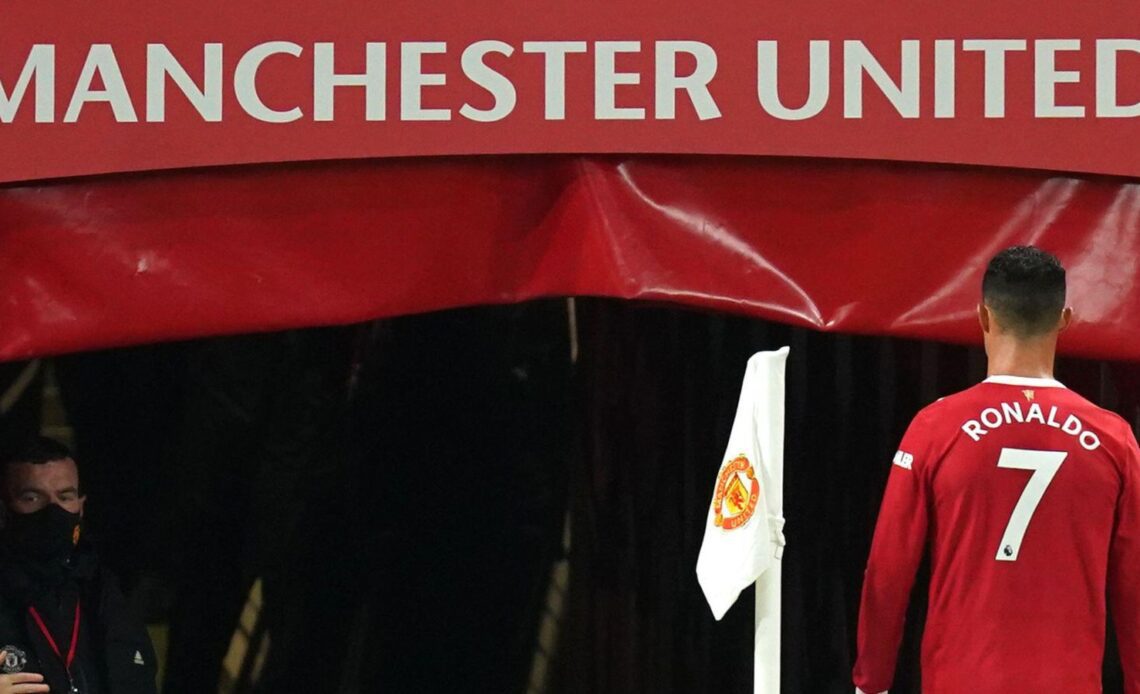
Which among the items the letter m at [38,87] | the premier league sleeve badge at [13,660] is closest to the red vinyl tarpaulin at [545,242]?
the letter m at [38,87]

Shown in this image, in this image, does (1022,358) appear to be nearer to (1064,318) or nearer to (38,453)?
(1064,318)

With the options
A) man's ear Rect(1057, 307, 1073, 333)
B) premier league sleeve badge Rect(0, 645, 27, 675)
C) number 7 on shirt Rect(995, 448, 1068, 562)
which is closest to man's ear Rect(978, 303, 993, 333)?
man's ear Rect(1057, 307, 1073, 333)

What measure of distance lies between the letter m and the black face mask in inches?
48.7

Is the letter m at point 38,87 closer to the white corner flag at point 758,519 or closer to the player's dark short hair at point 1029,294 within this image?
the white corner flag at point 758,519

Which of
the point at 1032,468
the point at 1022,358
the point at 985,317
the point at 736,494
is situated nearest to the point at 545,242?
the point at 736,494

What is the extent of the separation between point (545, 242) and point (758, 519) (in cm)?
100

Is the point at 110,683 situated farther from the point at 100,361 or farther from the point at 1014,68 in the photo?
the point at 1014,68

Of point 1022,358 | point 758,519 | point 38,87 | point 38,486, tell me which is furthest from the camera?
point 38,486

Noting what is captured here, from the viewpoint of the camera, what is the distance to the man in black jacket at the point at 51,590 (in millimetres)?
5008

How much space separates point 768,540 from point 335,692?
115 inches

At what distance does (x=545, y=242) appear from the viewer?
437 cm

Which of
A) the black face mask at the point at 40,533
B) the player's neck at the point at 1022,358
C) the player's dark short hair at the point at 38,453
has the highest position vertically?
the player's neck at the point at 1022,358

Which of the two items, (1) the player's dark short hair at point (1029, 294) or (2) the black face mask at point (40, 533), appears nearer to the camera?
(1) the player's dark short hair at point (1029, 294)

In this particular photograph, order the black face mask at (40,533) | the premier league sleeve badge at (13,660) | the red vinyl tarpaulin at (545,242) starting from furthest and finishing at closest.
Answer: the black face mask at (40,533)
the premier league sleeve badge at (13,660)
the red vinyl tarpaulin at (545,242)
